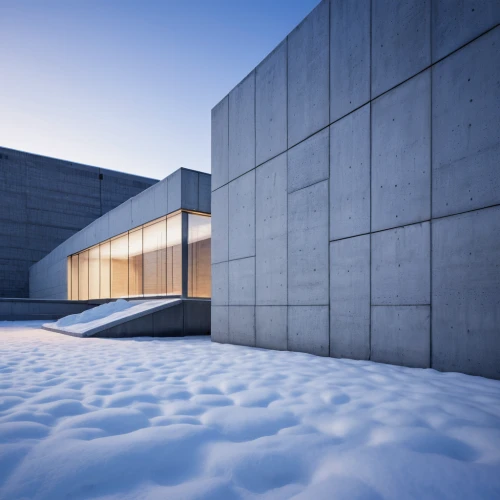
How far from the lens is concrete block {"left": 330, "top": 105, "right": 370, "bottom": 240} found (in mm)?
5082

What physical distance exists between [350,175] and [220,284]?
4.13 meters

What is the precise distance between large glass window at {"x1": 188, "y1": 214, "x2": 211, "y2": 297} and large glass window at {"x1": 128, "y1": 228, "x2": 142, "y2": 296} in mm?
3083

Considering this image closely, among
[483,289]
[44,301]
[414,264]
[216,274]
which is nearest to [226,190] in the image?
[216,274]

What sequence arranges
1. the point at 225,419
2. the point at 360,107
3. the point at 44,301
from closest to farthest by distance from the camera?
the point at 225,419, the point at 360,107, the point at 44,301

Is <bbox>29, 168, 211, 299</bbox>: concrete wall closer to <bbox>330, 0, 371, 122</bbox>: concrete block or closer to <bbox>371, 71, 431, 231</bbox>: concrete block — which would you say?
<bbox>330, 0, 371, 122</bbox>: concrete block

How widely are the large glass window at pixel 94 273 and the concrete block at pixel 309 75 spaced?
1413cm

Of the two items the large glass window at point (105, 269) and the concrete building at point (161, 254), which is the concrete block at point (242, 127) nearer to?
the concrete building at point (161, 254)

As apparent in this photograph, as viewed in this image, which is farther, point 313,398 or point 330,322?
point 330,322

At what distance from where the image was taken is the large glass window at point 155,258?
12375mm

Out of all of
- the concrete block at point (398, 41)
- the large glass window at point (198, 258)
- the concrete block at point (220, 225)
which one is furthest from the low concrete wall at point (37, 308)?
the concrete block at point (398, 41)

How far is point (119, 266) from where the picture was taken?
1539cm

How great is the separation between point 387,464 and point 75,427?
1.96 metres

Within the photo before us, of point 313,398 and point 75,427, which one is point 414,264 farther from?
point 75,427

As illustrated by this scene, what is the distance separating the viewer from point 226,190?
823 centimetres
